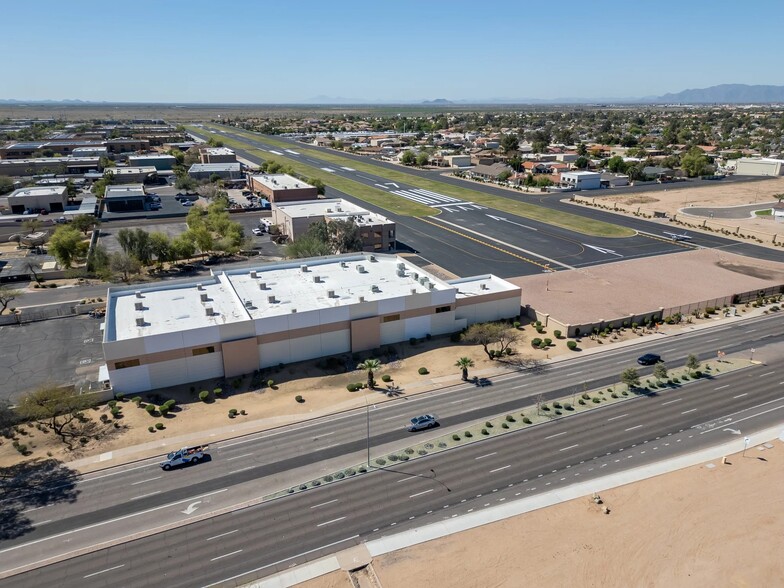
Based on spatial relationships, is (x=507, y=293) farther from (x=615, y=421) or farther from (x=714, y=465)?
(x=714, y=465)

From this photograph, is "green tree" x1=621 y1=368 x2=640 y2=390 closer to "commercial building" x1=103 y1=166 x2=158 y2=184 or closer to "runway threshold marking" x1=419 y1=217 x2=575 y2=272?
"runway threshold marking" x1=419 y1=217 x2=575 y2=272

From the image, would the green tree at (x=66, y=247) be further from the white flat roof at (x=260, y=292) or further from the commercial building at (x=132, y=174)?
the commercial building at (x=132, y=174)

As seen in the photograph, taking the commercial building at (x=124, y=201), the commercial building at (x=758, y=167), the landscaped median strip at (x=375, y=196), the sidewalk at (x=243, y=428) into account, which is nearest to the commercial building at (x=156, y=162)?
the landscaped median strip at (x=375, y=196)

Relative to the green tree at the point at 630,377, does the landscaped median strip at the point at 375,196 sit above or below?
above

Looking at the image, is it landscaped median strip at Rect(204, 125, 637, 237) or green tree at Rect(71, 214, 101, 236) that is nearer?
green tree at Rect(71, 214, 101, 236)

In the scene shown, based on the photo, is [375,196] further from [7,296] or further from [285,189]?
[7,296]

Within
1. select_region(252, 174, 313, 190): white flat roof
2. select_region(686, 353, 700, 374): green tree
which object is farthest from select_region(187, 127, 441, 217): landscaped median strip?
select_region(686, 353, 700, 374): green tree
